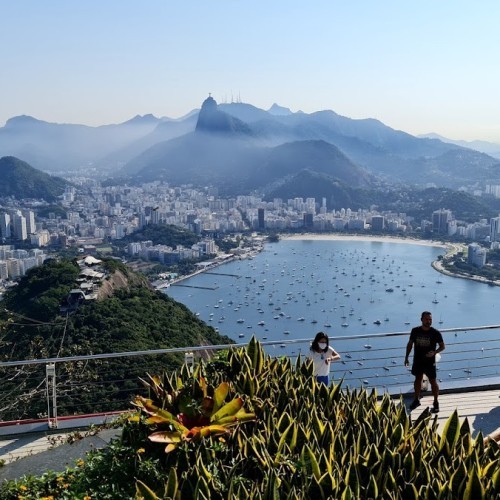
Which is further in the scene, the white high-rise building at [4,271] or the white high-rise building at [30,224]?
the white high-rise building at [30,224]

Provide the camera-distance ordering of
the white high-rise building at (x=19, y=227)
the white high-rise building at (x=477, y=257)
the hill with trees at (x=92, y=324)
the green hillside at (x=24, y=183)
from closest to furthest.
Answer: the hill with trees at (x=92, y=324)
the white high-rise building at (x=477, y=257)
the white high-rise building at (x=19, y=227)
the green hillside at (x=24, y=183)

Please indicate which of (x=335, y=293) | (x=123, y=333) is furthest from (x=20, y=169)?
(x=123, y=333)

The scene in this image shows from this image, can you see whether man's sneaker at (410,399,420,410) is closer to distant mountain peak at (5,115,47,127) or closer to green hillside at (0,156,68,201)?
green hillside at (0,156,68,201)

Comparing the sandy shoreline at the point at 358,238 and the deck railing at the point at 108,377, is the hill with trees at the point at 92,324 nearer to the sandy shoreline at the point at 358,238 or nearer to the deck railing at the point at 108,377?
the deck railing at the point at 108,377

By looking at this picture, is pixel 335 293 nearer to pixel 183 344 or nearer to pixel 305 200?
pixel 183 344

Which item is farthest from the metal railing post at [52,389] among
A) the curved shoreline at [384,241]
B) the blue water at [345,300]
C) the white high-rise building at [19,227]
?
the white high-rise building at [19,227]

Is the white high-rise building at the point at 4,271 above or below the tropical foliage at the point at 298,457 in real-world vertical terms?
below
